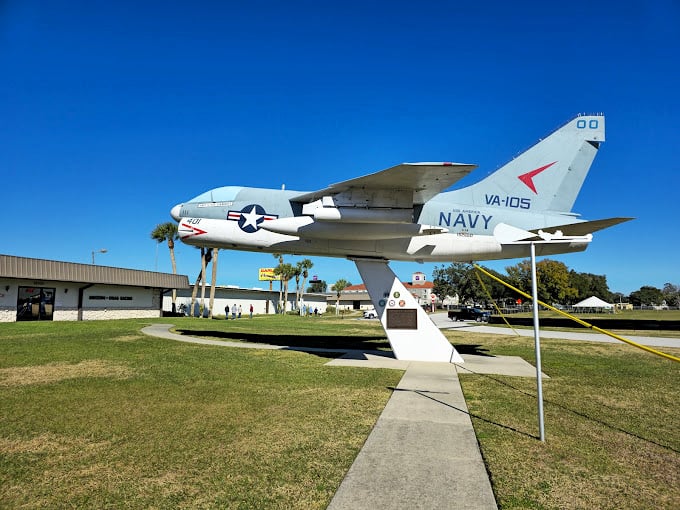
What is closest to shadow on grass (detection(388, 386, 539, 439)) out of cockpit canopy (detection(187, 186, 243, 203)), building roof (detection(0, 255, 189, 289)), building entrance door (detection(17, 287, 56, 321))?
cockpit canopy (detection(187, 186, 243, 203))

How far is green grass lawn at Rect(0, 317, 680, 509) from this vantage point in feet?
12.2

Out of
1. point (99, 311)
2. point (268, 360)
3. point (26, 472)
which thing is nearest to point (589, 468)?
point (26, 472)

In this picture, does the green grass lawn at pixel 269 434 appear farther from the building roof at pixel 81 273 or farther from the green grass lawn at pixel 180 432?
the building roof at pixel 81 273

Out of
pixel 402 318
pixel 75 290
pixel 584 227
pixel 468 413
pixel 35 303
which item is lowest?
pixel 468 413

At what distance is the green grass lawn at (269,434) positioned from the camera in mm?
3715

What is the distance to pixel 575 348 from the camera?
17297mm

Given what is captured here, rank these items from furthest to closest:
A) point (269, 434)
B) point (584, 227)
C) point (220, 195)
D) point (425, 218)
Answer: point (220, 195) < point (425, 218) < point (584, 227) < point (269, 434)

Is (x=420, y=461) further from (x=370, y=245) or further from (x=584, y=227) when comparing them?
(x=584, y=227)

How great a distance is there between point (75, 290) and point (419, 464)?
36024mm

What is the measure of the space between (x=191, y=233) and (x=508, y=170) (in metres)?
10.7

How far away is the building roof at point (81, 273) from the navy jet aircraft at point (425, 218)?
2308 centimetres

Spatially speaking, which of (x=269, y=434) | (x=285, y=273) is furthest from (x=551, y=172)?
(x=285, y=273)

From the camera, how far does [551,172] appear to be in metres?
12.1

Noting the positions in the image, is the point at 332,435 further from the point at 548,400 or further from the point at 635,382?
the point at 635,382
